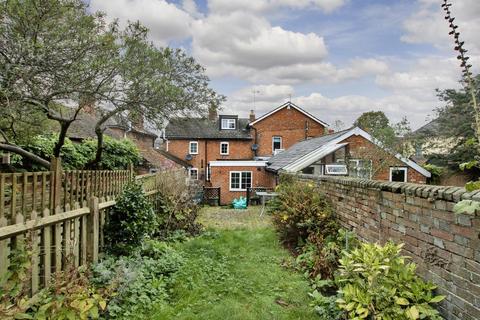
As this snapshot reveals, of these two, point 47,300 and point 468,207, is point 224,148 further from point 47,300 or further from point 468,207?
point 468,207

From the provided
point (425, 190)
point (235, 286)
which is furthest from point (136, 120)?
point (425, 190)

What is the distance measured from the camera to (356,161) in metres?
17.0

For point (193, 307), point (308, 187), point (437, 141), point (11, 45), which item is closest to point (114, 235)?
point (193, 307)

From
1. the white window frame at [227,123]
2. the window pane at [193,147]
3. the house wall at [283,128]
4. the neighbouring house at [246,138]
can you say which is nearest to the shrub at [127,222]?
the neighbouring house at [246,138]

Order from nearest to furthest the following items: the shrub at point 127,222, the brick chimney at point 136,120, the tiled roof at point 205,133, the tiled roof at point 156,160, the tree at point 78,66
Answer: the tree at point 78,66, the shrub at point 127,222, the brick chimney at point 136,120, the tiled roof at point 156,160, the tiled roof at point 205,133

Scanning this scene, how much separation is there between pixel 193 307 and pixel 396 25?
298 inches

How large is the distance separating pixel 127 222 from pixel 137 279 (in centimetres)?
160

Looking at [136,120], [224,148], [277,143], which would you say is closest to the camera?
[136,120]

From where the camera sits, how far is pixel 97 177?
602 cm

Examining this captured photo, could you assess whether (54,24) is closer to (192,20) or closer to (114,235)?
(114,235)

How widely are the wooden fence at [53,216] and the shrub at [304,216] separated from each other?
13.2 ft

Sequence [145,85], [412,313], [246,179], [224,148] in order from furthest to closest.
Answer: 1. [224,148]
2. [246,179]
3. [145,85]
4. [412,313]

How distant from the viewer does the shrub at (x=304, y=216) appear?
7.54 m

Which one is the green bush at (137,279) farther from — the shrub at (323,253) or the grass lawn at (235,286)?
the shrub at (323,253)
